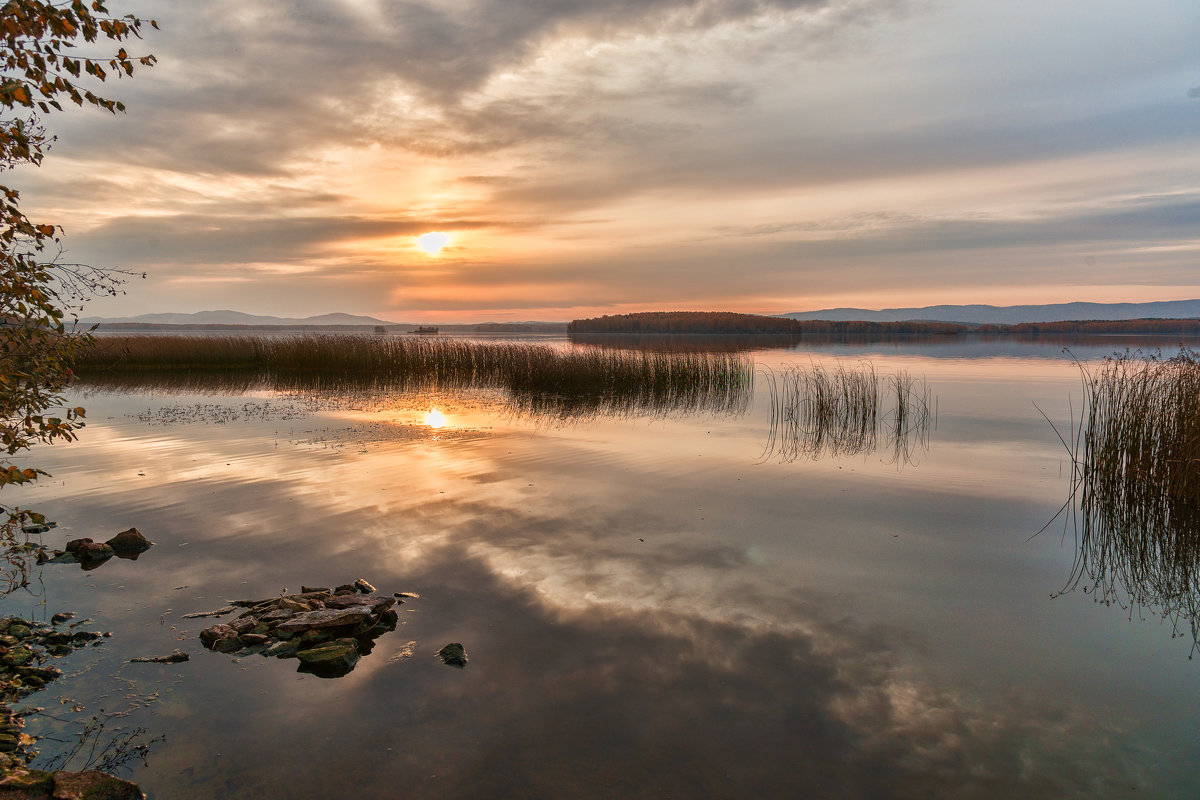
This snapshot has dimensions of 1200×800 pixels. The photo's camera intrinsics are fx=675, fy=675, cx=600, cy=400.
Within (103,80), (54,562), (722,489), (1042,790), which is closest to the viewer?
(1042,790)

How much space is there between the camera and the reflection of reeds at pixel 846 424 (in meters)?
12.7

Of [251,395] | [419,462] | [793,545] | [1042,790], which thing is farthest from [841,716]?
[251,395]

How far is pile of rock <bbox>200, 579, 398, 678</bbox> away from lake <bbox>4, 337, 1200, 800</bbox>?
118 mm

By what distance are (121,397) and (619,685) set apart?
2103cm

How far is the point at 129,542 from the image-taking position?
6906 mm

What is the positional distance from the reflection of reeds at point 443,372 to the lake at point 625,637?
8.51 m

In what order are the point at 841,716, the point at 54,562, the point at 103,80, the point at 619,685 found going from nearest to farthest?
the point at 103,80, the point at 841,716, the point at 619,685, the point at 54,562

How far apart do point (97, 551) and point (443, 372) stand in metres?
20.5

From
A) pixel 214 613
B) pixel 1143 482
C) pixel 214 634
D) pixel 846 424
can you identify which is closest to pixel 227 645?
pixel 214 634

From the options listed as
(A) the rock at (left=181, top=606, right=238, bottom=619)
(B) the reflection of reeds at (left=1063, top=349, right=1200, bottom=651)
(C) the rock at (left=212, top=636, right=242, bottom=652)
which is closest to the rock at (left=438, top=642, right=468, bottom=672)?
(C) the rock at (left=212, top=636, right=242, bottom=652)

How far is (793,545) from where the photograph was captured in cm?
724

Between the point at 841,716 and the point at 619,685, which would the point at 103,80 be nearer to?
the point at 619,685

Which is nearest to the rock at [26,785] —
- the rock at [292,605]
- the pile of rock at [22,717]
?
the pile of rock at [22,717]

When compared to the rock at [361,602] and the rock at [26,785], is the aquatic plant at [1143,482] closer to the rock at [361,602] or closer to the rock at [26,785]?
the rock at [361,602]
